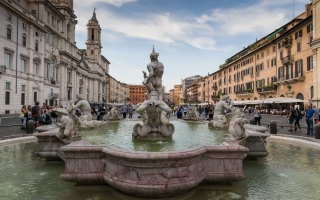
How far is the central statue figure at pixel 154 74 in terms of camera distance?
8695mm

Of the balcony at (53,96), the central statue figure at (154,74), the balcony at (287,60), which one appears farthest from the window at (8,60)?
the balcony at (287,60)

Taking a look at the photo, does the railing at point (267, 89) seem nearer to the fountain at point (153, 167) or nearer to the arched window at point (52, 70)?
the fountain at point (153, 167)

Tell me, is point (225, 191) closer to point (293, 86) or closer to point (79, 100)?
point (79, 100)

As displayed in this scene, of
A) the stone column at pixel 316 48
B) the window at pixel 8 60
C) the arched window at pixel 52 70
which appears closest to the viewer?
the stone column at pixel 316 48

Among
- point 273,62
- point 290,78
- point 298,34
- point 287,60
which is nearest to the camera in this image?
point 298,34

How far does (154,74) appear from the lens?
9078mm

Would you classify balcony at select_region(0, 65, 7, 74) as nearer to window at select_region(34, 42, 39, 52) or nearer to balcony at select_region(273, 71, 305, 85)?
window at select_region(34, 42, 39, 52)

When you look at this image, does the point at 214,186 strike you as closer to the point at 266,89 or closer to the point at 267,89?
the point at 267,89

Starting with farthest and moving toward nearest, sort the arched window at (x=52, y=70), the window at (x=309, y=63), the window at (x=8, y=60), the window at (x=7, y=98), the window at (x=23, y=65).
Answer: the arched window at (x=52, y=70) < the window at (x=23, y=65) < the window at (x=8, y=60) < the window at (x=7, y=98) < the window at (x=309, y=63)

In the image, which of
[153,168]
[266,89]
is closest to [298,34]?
[266,89]

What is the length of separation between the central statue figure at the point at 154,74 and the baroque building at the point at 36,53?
88.8 feet

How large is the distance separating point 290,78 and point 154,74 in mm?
31075

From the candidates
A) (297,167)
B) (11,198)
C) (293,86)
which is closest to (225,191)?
(297,167)

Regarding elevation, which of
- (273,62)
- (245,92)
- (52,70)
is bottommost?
(245,92)
